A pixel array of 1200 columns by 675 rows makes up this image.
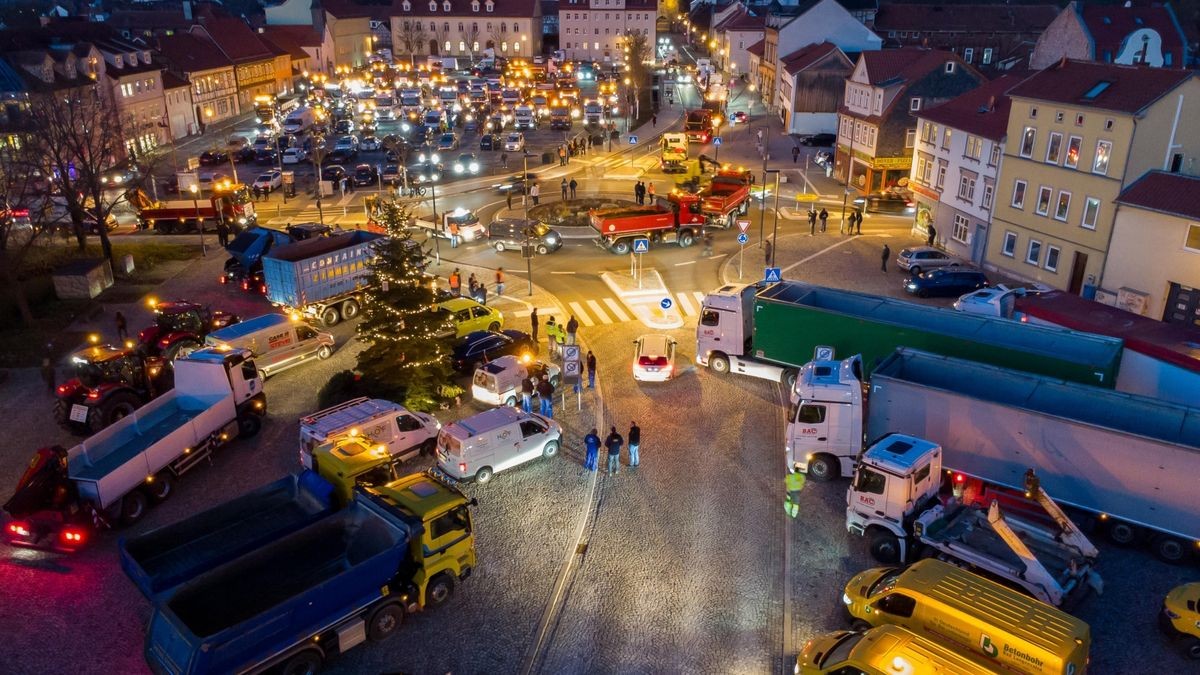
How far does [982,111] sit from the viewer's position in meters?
42.7

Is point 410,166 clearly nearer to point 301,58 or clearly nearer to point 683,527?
point 683,527

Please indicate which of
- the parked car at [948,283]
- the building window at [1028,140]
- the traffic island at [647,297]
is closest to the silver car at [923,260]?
the parked car at [948,283]

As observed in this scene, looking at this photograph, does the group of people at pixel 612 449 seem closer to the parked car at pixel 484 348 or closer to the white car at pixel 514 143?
the parked car at pixel 484 348

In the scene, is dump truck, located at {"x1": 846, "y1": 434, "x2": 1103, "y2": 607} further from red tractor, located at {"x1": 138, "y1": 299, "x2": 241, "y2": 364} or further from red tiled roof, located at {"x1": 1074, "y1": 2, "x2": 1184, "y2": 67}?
red tiled roof, located at {"x1": 1074, "y1": 2, "x2": 1184, "y2": 67}

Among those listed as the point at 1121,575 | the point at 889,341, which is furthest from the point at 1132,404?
the point at 889,341

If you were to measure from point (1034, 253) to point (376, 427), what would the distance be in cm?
3145

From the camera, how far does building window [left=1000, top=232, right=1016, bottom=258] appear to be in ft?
128

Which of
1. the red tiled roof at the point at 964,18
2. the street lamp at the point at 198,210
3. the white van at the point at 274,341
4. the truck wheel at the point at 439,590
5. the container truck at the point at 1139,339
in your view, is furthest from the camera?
the red tiled roof at the point at 964,18

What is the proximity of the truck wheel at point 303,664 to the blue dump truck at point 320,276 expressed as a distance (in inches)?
744

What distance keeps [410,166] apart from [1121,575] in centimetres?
5636

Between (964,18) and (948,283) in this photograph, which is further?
(964,18)

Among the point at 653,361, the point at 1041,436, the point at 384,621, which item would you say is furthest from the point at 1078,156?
the point at 384,621

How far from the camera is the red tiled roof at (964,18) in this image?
103m

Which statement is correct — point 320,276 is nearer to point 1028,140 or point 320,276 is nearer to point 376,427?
point 376,427
